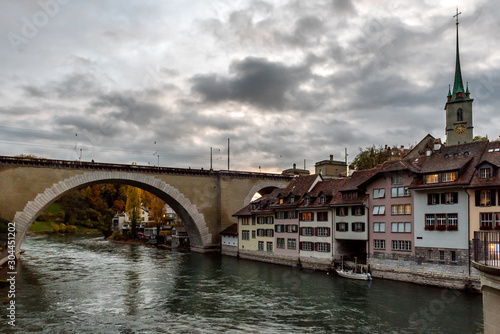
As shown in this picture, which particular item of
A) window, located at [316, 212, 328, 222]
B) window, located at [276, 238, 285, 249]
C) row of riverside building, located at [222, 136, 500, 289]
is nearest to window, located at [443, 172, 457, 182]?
row of riverside building, located at [222, 136, 500, 289]

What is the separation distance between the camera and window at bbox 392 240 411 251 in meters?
36.8

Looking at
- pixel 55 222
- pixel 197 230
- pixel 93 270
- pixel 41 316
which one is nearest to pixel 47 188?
pixel 93 270

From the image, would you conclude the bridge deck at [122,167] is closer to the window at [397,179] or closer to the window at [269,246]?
the window at [269,246]

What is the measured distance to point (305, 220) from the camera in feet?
157

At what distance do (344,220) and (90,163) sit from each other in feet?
115

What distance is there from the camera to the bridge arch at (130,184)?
51.8 meters

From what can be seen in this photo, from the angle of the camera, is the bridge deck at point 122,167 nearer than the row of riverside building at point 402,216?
No

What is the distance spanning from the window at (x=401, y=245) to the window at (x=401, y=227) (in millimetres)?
909

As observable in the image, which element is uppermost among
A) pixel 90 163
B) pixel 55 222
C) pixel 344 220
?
pixel 90 163

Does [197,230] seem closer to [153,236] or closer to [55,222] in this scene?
[153,236]
